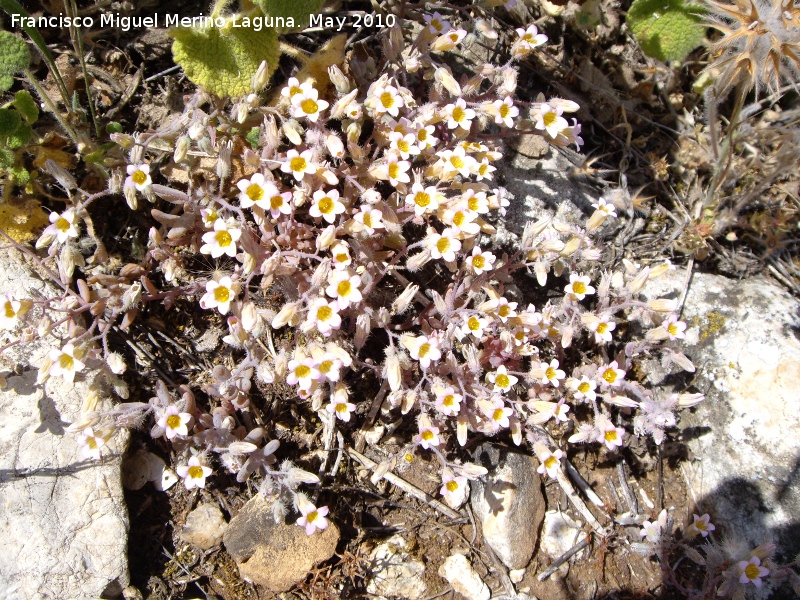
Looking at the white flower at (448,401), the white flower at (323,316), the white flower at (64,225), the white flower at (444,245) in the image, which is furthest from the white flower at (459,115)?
the white flower at (64,225)

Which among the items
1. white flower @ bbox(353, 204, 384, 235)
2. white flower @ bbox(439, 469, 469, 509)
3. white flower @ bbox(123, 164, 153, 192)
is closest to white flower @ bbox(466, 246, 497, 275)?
white flower @ bbox(353, 204, 384, 235)

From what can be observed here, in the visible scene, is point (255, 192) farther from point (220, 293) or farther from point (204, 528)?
point (204, 528)

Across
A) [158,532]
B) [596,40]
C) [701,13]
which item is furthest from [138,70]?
[701,13]

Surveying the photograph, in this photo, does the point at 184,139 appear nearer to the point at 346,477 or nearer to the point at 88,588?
the point at 346,477

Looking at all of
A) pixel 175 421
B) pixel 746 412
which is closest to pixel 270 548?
pixel 175 421

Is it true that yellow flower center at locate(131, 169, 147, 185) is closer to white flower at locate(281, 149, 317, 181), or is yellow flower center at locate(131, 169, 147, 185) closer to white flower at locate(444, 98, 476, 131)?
white flower at locate(281, 149, 317, 181)
